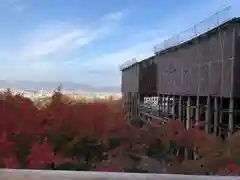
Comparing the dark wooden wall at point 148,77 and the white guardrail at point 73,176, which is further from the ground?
the dark wooden wall at point 148,77

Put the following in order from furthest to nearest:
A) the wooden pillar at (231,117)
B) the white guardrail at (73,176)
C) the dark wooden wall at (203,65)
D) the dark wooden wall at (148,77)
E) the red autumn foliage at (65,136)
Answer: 1. the dark wooden wall at (148,77)
2. the dark wooden wall at (203,65)
3. the wooden pillar at (231,117)
4. the red autumn foliage at (65,136)
5. the white guardrail at (73,176)

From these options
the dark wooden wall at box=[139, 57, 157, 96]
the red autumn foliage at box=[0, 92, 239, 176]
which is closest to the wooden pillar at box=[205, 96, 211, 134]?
the red autumn foliage at box=[0, 92, 239, 176]

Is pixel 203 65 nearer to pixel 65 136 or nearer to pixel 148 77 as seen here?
pixel 65 136

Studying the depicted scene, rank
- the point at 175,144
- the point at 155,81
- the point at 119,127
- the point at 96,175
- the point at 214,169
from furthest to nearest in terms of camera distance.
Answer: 1. the point at 155,81
2. the point at 175,144
3. the point at 119,127
4. the point at 214,169
5. the point at 96,175

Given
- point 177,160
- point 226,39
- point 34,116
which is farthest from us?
point 226,39

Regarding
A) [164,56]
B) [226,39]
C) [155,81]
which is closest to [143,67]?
[155,81]

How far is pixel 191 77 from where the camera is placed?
26578mm

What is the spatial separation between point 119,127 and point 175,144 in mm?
2942

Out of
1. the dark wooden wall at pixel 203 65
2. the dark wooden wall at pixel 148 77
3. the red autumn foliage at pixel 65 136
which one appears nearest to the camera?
the red autumn foliage at pixel 65 136

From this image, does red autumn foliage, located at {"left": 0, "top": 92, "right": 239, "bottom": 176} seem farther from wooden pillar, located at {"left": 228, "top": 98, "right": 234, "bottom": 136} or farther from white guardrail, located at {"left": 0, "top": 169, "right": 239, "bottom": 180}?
white guardrail, located at {"left": 0, "top": 169, "right": 239, "bottom": 180}

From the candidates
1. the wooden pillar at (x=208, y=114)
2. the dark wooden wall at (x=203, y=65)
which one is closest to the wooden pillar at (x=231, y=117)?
the dark wooden wall at (x=203, y=65)

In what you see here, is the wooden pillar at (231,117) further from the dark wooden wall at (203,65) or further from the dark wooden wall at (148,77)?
the dark wooden wall at (148,77)

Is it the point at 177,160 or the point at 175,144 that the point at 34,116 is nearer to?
the point at 177,160

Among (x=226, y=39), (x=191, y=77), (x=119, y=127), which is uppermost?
(x=226, y=39)
